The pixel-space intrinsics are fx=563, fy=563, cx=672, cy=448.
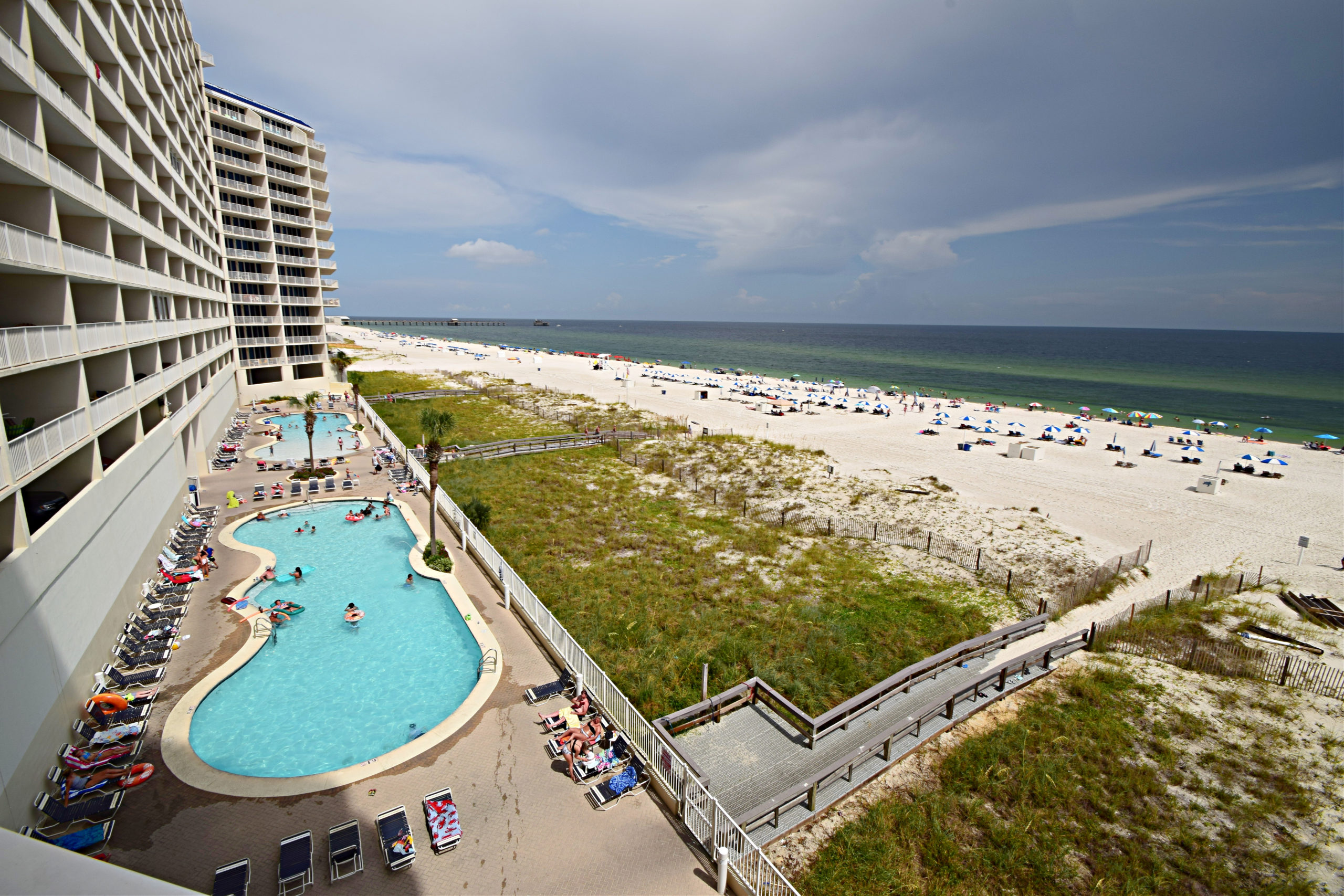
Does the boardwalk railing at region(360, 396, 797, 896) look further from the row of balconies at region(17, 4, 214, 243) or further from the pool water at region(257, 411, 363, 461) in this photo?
the pool water at region(257, 411, 363, 461)

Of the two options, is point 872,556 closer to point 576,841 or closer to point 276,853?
point 576,841

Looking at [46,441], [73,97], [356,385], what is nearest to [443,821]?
[46,441]

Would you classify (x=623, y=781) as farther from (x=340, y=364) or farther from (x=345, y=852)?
→ (x=340, y=364)

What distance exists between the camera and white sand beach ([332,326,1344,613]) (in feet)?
78.7

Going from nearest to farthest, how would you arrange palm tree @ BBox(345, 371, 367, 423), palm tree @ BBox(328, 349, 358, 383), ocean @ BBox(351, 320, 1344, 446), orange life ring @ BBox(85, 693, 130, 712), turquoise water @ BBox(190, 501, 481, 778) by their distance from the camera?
orange life ring @ BBox(85, 693, 130, 712) → turquoise water @ BBox(190, 501, 481, 778) → palm tree @ BBox(345, 371, 367, 423) → palm tree @ BBox(328, 349, 358, 383) → ocean @ BBox(351, 320, 1344, 446)

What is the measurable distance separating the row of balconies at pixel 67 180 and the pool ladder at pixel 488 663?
14339 mm

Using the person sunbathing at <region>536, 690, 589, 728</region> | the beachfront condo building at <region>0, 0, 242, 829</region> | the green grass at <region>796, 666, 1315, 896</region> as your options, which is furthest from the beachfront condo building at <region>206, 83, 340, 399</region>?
the green grass at <region>796, 666, 1315, 896</region>

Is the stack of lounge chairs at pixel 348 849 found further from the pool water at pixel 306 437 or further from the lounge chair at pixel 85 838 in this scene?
the pool water at pixel 306 437

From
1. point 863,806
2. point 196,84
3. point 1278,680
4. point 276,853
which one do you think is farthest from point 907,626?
point 196,84

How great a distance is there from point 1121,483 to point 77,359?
48.1m

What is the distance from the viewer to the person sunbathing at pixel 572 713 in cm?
1145

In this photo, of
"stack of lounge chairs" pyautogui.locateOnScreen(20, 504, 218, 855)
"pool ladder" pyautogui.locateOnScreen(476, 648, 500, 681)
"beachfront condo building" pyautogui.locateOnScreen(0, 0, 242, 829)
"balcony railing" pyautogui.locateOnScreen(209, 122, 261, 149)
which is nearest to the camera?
"stack of lounge chairs" pyautogui.locateOnScreen(20, 504, 218, 855)

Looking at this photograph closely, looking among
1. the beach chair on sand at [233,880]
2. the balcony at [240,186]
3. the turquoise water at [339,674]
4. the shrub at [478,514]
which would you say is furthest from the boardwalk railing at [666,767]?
the balcony at [240,186]

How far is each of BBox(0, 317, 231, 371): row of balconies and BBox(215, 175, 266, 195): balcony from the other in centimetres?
3517
